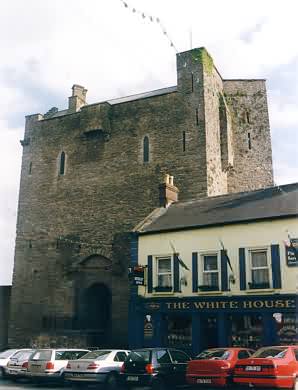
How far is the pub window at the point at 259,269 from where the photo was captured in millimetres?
17047

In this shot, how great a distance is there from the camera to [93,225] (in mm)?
29297

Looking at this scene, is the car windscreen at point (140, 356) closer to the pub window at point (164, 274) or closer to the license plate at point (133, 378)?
the license plate at point (133, 378)

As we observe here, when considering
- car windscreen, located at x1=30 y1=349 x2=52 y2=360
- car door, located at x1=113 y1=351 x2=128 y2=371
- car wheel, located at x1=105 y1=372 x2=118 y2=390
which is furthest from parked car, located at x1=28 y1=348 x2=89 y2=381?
car wheel, located at x1=105 y1=372 x2=118 y2=390

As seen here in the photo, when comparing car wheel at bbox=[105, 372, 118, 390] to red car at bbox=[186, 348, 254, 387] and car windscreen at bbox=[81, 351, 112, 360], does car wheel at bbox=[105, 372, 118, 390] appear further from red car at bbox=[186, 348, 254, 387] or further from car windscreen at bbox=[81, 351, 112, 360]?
red car at bbox=[186, 348, 254, 387]

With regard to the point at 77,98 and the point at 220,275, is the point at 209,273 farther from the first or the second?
the point at 77,98

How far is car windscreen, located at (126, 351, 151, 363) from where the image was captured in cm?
1332

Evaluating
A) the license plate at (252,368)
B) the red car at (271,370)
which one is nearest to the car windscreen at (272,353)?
the red car at (271,370)

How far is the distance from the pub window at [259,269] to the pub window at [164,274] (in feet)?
11.3

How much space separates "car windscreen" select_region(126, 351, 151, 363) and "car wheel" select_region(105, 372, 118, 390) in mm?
810

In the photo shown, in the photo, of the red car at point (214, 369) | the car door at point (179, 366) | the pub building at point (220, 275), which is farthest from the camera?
the pub building at point (220, 275)

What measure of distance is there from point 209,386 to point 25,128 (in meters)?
26.4

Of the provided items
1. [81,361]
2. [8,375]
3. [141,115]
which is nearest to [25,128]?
[141,115]

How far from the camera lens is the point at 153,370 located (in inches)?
514

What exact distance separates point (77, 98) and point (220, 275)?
20.6 metres
